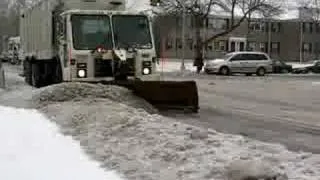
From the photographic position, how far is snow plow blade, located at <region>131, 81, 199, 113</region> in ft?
62.1

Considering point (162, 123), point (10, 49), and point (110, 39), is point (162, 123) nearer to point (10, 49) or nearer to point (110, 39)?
point (110, 39)

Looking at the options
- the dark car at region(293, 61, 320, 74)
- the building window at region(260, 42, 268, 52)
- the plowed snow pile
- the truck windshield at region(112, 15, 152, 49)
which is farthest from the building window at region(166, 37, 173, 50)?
the plowed snow pile

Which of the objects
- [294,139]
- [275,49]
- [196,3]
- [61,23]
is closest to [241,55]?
[196,3]

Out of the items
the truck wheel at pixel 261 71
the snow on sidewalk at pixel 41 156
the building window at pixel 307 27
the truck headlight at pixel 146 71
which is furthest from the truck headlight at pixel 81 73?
the building window at pixel 307 27

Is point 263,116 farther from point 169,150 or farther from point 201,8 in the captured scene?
point 201,8

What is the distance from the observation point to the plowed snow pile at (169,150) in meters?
7.89

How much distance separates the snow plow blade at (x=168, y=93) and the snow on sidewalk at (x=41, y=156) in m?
5.39

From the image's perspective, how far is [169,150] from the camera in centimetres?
962

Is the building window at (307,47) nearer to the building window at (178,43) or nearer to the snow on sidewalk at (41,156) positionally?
the building window at (178,43)

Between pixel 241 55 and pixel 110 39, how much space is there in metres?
30.7

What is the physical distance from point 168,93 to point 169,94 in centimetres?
5

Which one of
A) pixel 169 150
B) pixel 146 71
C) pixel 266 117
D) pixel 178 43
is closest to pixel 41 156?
pixel 169 150

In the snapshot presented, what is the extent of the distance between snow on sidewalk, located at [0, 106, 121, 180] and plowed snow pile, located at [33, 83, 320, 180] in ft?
0.87

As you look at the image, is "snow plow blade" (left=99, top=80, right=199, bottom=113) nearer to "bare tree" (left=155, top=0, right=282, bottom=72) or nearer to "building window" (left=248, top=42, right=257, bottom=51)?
"bare tree" (left=155, top=0, right=282, bottom=72)
